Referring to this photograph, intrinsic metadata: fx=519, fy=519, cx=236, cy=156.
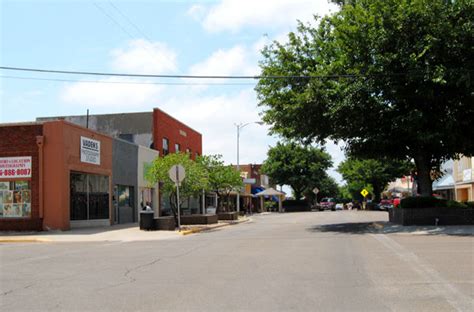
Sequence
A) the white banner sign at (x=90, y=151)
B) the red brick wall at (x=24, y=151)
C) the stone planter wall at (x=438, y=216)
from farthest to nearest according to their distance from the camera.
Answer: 1. the white banner sign at (x=90, y=151)
2. the red brick wall at (x=24, y=151)
3. the stone planter wall at (x=438, y=216)

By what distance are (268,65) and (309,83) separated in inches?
116

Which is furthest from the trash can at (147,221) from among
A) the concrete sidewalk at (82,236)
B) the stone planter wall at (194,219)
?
the stone planter wall at (194,219)

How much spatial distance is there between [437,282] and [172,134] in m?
35.9

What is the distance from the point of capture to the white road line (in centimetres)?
749

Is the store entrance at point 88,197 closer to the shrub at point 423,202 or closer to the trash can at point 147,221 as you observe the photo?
the trash can at point 147,221

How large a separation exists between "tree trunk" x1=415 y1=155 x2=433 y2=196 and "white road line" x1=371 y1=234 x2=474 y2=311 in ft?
35.9

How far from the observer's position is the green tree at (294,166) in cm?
7706

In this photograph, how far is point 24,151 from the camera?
25.4 meters

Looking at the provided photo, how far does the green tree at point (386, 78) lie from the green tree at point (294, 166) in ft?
172

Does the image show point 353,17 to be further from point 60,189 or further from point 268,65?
point 60,189

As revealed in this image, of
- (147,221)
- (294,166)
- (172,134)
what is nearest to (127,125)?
(172,134)

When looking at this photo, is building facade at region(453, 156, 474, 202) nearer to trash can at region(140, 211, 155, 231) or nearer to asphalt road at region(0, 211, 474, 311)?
trash can at region(140, 211, 155, 231)

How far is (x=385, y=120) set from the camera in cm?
2244

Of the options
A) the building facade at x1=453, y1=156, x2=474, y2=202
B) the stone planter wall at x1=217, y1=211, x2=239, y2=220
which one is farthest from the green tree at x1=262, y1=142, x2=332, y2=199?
the stone planter wall at x1=217, y1=211, x2=239, y2=220
